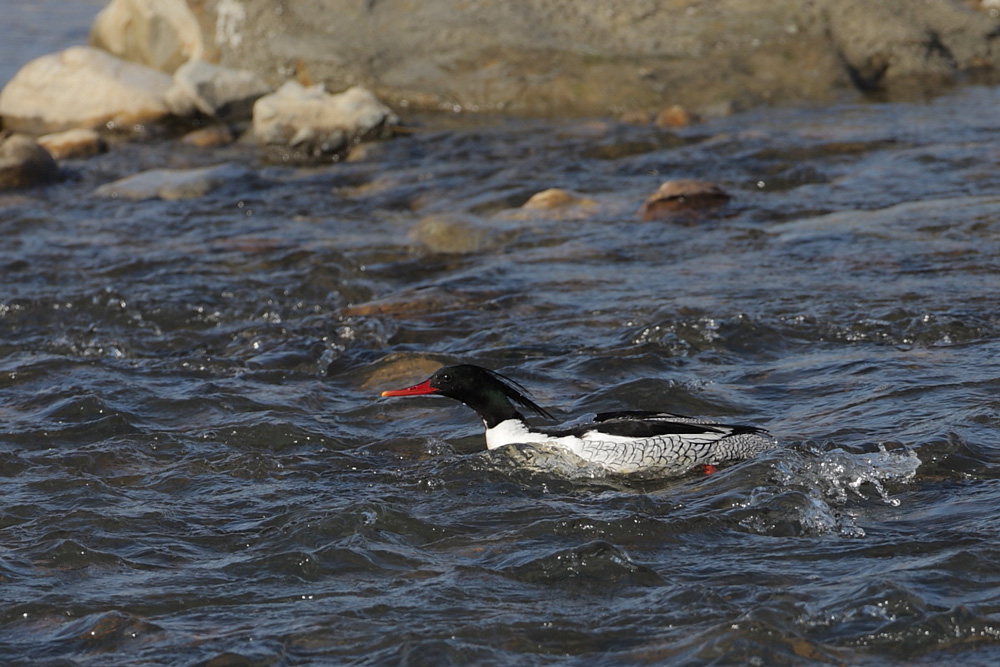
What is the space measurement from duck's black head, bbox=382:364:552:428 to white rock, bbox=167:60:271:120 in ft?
27.2

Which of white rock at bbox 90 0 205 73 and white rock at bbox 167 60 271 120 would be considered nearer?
white rock at bbox 167 60 271 120

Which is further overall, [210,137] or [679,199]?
[210,137]

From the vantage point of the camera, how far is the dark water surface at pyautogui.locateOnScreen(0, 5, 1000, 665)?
4.62 meters

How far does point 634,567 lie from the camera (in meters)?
4.96

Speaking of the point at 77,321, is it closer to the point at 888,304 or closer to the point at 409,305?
the point at 409,305

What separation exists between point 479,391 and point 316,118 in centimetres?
719

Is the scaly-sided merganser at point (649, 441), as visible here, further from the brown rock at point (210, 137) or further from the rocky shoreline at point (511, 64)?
the brown rock at point (210, 137)

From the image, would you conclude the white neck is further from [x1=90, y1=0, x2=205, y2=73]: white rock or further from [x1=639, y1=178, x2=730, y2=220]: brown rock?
[x1=90, y1=0, x2=205, y2=73]: white rock

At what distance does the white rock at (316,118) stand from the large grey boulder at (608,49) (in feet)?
3.80

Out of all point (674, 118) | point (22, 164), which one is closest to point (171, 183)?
point (22, 164)

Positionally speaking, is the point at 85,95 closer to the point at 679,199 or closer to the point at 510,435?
the point at 679,199

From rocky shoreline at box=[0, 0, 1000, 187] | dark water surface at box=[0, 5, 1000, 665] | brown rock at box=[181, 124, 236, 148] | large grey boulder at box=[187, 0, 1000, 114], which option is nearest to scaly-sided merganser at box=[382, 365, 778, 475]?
dark water surface at box=[0, 5, 1000, 665]

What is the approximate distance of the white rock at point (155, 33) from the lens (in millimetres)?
15568

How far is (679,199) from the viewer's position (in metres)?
10.3
